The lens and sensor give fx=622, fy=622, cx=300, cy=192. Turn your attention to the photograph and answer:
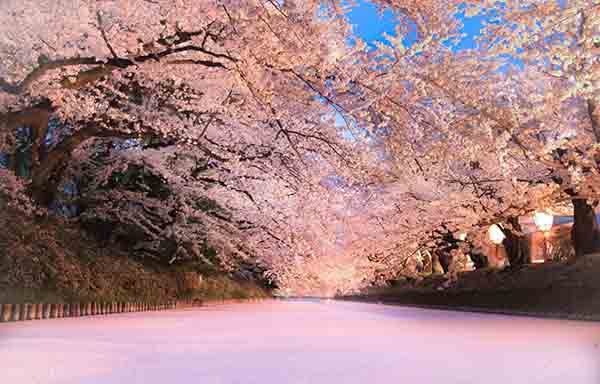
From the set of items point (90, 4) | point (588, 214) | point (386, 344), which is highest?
point (90, 4)

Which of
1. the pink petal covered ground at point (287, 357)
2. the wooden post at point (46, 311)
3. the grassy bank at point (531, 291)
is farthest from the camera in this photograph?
the grassy bank at point (531, 291)

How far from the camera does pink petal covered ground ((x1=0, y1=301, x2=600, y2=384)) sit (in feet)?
14.1

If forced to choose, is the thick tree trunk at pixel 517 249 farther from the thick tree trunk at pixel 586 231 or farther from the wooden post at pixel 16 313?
the wooden post at pixel 16 313

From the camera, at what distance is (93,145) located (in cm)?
1653

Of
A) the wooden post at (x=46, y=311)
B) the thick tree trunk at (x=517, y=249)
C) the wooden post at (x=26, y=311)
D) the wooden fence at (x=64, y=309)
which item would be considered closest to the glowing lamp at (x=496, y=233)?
the thick tree trunk at (x=517, y=249)

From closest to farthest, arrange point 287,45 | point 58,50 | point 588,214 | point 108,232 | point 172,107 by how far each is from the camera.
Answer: point 287,45, point 58,50, point 172,107, point 588,214, point 108,232

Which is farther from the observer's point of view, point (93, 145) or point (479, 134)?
point (93, 145)

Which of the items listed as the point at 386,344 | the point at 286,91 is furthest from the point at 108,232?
the point at 386,344

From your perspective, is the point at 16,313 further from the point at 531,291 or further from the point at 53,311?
the point at 531,291

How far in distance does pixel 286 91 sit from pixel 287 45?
1755mm

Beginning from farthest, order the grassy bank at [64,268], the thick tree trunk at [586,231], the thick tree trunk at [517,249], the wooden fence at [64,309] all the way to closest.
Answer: the thick tree trunk at [517,249] < the thick tree trunk at [586,231] < the grassy bank at [64,268] < the wooden fence at [64,309]

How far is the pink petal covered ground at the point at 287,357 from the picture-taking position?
14.1ft

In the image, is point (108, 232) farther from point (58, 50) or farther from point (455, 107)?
point (455, 107)

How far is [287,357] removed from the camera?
5.51 metres
